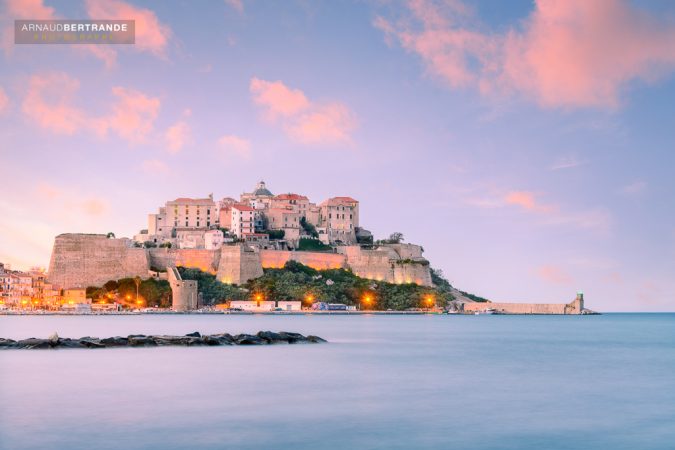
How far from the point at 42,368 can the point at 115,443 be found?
864 centimetres

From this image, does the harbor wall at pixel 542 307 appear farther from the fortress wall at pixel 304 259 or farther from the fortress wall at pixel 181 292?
the fortress wall at pixel 181 292

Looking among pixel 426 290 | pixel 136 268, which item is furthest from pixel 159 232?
pixel 426 290

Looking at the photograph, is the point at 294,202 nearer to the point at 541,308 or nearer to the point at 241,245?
the point at 241,245

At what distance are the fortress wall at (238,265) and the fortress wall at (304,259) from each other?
3.72 feet

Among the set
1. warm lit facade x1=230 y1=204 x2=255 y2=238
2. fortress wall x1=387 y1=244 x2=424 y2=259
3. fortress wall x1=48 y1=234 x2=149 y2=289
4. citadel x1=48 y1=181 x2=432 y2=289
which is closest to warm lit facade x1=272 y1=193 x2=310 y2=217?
citadel x1=48 y1=181 x2=432 y2=289

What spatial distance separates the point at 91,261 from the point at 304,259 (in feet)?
49.6

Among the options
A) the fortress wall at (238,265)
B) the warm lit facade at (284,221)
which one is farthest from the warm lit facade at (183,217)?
the fortress wall at (238,265)

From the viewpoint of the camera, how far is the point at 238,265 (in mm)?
54812

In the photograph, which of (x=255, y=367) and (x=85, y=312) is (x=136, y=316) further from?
(x=255, y=367)

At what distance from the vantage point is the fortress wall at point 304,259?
2266 inches

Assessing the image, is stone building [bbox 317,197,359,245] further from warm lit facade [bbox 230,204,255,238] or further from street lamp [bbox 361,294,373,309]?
warm lit facade [bbox 230,204,255,238]

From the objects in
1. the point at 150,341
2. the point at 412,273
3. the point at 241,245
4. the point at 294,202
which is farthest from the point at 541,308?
the point at 150,341

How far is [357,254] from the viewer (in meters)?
60.8

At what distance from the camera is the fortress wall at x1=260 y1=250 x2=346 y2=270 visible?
189 feet
